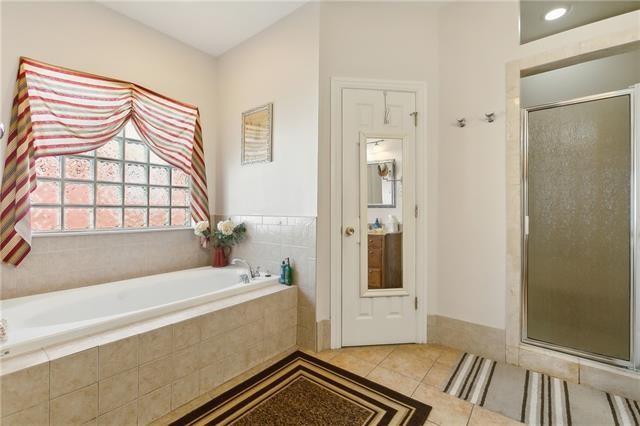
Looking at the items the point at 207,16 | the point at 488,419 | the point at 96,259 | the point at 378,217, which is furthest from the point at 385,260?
the point at 207,16

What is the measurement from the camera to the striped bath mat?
4.75 feet

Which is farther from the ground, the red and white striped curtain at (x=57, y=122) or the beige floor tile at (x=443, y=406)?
the red and white striped curtain at (x=57, y=122)

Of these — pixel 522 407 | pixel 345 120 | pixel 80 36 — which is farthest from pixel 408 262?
pixel 80 36

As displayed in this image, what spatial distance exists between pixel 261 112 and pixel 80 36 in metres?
1.44

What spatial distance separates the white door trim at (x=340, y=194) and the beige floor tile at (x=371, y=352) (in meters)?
0.12

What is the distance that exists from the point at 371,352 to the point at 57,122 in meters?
2.87

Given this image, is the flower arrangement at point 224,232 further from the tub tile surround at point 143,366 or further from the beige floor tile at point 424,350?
the beige floor tile at point 424,350

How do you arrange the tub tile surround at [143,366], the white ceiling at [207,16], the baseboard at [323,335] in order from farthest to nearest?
the white ceiling at [207,16] → the baseboard at [323,335] → the tub tile surround at [143,366]

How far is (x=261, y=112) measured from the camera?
8.40 ft

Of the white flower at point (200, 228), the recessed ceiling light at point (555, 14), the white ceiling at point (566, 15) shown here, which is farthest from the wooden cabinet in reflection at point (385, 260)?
the recessed ceiling light at point (555, 14)

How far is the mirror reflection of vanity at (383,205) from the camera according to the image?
2.24 meters

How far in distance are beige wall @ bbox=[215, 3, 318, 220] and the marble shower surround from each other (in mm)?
1433

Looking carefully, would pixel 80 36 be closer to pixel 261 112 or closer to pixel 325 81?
pixel 261 112

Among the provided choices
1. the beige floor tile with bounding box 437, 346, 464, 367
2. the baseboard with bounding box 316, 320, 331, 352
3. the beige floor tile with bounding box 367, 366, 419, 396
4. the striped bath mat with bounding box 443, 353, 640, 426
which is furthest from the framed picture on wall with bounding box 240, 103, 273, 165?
the striped bath mat with bounding box 443, 353, 640, 426
